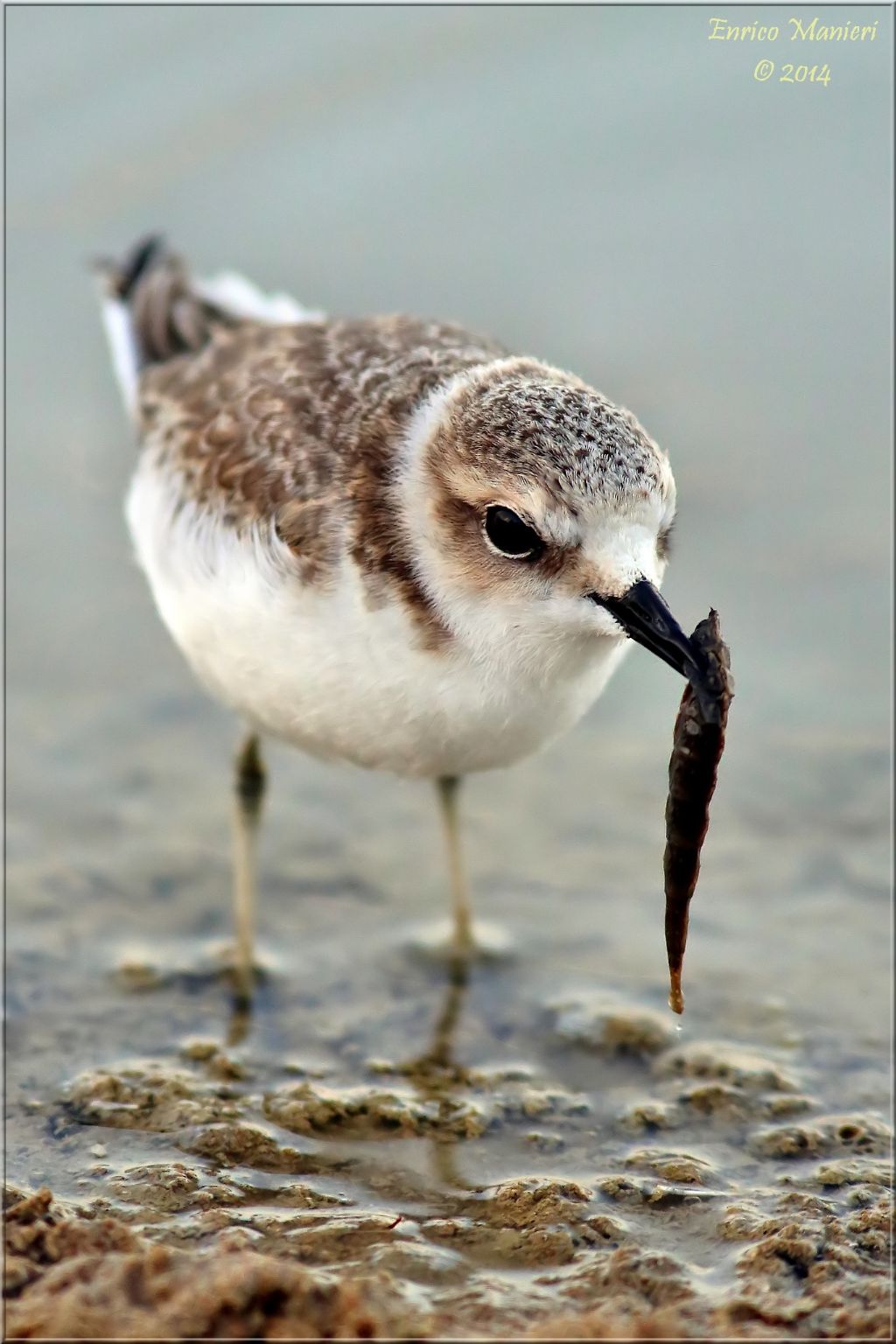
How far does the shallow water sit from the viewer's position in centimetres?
429

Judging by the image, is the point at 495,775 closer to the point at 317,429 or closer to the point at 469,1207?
the point at 317,429

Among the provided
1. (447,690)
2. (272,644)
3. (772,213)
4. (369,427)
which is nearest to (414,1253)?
(447,690)

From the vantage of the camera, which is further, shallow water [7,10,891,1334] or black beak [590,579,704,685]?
shallow water [7,10,891,1334]

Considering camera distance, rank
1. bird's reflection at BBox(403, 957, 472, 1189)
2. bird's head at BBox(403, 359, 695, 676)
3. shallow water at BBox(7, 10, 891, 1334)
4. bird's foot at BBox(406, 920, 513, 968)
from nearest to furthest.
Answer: bird's head at BBox(403, 359, 695, 676) → shallow water at BBox(7, 10, 891, 1334) → bird's reflection at BBox(403, 957, 472, 1189) → bird's foot at BBox(406, 920, 513, 968)

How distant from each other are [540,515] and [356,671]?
2.47 ft

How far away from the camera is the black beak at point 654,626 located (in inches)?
149

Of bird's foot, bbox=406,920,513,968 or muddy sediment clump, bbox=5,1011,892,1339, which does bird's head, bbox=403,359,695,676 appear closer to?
muddy sediment clump, bbox=5,1011,892,1339

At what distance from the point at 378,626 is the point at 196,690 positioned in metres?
3.18

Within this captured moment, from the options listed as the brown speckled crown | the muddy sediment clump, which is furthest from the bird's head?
the muddy sediment clump

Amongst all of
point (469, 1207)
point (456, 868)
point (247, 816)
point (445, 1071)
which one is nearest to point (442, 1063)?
point (445, 1071)

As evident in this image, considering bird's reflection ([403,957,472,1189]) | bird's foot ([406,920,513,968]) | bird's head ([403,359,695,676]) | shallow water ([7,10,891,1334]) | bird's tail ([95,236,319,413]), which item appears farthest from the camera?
bird's tail ([95,236,319,413])

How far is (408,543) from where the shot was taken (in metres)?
4.39

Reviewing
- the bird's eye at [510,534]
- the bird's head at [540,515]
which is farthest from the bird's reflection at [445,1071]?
the bird's eye at [510,534]

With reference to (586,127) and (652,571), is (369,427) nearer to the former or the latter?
(652,571)
